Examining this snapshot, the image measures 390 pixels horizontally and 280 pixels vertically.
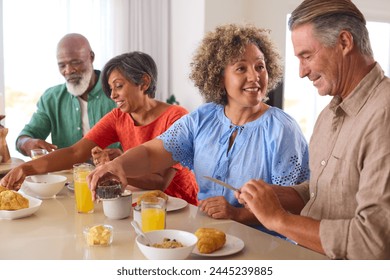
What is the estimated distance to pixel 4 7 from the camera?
3926 mm

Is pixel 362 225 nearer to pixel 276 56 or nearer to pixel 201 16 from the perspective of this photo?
pixel 276 56

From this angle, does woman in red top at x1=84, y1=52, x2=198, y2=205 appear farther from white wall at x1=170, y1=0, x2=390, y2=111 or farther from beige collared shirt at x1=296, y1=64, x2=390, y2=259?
white wall at x1=170, y1=0, x2=390, y2=111

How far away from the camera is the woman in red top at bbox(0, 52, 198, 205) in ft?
8.05

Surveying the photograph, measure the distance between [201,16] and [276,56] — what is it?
214cm

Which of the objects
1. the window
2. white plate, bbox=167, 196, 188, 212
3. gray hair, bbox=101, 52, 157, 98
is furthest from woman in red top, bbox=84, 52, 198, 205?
the window

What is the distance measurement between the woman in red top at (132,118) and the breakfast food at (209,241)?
1.03m

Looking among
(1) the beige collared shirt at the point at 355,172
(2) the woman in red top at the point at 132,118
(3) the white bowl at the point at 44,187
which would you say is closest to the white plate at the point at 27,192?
(3) the white bowl at the point at 44,187

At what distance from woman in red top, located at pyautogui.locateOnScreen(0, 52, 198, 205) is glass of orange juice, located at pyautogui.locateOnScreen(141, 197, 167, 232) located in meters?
0.86

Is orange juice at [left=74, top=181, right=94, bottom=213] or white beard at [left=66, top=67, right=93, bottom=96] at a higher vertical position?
white beard at [left=66, top=67, right=93, bottom=96]

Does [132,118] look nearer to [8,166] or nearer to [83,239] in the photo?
[8,166]

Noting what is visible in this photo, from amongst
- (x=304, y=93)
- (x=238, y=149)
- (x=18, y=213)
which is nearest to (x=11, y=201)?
(x=18, y=213)

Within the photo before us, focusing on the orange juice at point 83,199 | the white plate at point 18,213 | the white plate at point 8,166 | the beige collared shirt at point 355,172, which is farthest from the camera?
the white plate at point 8,166

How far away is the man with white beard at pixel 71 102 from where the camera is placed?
10.9 ft

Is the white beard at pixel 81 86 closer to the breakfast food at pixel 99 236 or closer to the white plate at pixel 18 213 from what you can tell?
the white plate at pixel 18 213
